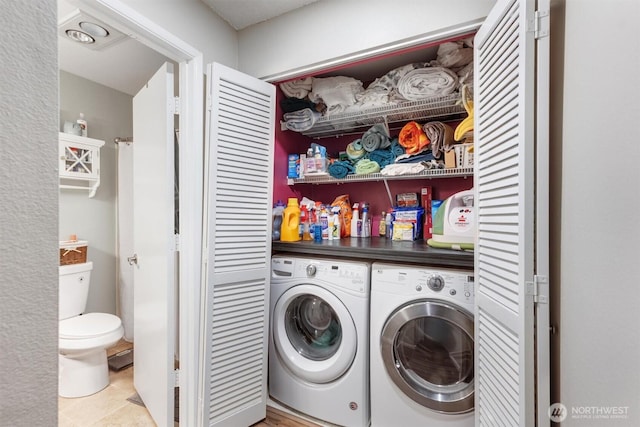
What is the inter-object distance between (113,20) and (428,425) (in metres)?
2.36

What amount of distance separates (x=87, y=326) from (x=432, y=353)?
2.23 meters

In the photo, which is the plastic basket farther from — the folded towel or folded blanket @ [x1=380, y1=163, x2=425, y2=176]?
folded blanket @ [x1=380, y1=163, x2=425, y2=176]

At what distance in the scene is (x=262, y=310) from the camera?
5.85ft

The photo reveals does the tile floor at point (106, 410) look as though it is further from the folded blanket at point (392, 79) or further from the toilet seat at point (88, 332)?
the folded blanket at point (392, 79)

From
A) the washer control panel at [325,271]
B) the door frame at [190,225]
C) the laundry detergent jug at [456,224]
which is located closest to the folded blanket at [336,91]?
the door frame at [190,225]

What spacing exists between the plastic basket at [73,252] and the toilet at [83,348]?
8 centimetres

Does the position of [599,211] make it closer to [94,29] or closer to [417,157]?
[417,157]

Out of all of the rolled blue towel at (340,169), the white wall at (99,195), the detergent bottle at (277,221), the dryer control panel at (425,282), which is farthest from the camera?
the white wall at (99,195)

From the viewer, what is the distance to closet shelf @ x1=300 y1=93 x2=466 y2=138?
1.87 m

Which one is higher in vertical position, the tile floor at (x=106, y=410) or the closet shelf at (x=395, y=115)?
the closet shelf at (x=395, y=115)

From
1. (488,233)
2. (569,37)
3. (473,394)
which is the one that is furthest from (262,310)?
(569,37)

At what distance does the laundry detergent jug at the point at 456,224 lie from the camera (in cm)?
151

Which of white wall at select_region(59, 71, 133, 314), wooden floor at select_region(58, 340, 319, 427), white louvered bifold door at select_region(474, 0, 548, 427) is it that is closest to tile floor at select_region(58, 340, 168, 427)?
wooden floor at select_region(58, 340, 319, 427)

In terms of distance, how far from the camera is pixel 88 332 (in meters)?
1.92
